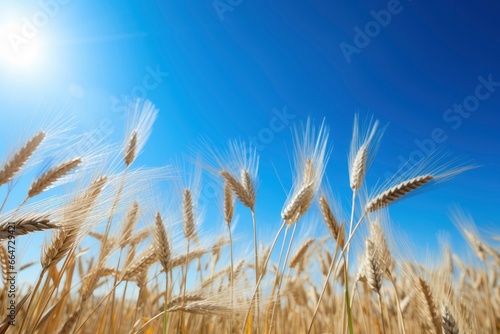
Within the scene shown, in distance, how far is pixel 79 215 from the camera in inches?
56.2

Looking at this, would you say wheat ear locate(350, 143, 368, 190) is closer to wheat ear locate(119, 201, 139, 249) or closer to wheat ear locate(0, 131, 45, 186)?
wheat ear locate(119, 201, 139, 249)

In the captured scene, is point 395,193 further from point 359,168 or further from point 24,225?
point 24,225

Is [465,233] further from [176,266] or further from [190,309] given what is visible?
[190,309]

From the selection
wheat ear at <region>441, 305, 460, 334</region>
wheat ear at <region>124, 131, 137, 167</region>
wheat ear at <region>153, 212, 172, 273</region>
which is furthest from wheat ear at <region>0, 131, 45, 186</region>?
wheat ear at <region>441, 305, 460, 334</region>

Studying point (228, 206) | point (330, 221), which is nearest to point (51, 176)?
point (228, 206)

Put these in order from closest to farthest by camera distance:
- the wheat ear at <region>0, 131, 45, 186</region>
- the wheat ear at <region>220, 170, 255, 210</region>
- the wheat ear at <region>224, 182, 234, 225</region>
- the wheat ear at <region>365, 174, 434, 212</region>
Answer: the wheat ear at <region>0, 131, 45, 186</region> < the wheat ear at <region>365, 174, 434, 212</region> < the wheat ear at <region>220, 170, 255, 210</region> < the wheat ear at <region>224, 182, 234, 225</region>

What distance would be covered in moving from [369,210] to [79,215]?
5.40 ft

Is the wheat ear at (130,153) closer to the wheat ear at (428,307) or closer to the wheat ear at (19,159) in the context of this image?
the wheat ear at (19,159)

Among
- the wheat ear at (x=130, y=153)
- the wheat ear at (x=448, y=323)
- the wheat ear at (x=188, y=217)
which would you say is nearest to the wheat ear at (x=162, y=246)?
the wheat ear at (x=188, y=217)

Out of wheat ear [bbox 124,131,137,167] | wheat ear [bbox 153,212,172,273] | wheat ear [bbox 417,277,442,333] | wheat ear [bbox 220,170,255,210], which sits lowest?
wheat ear [bbox 417,277,442,333]

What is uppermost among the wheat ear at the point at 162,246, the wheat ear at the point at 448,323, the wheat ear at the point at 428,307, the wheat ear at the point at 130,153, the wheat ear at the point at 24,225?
the wheat ear at the point at 130,153

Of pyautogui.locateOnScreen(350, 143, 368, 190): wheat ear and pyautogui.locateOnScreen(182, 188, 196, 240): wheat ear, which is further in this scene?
pyautogui.locateOnScreen(182, 188, 196, 240): wheat ear

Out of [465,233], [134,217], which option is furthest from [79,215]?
[465,233]

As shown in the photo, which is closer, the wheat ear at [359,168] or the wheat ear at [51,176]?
the wheat ear at [51,176]
